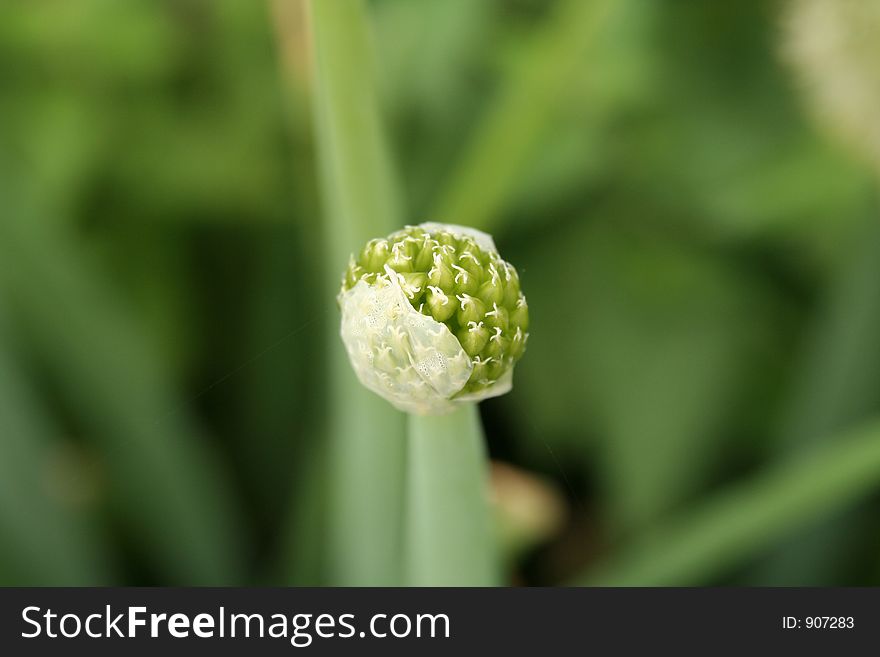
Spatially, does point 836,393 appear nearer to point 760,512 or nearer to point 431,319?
point 760,512

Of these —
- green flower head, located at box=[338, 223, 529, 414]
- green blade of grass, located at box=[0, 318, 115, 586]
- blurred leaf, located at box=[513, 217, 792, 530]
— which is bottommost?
green flower head, located at box=[338, 223, 529, 414]

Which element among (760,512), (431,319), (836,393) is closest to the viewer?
(431,319)

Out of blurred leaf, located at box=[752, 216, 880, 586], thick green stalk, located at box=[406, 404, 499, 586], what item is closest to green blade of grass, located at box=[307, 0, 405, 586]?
thick green stalk, located at box=[406, 404, 499, 586]

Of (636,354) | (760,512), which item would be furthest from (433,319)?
(636,354)

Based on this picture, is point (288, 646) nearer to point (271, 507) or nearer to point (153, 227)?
point (271, 507)

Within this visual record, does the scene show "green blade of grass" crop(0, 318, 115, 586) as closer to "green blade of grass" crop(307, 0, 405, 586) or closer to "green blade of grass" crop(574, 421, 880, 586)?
"green blade of grass" crop(307, 0, 405, 586)

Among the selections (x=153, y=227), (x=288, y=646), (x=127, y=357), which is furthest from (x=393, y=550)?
(x=153, y=227)
